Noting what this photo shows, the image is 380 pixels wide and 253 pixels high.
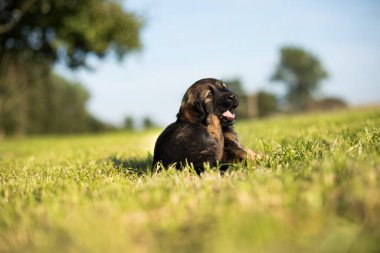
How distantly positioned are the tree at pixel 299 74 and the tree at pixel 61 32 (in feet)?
185

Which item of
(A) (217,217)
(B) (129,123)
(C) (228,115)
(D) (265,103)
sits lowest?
(B) (129,123)

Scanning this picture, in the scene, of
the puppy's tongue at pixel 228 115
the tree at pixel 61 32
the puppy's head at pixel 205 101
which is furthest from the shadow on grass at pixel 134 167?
the tree at pixel 61 32

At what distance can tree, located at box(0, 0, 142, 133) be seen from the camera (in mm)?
21859

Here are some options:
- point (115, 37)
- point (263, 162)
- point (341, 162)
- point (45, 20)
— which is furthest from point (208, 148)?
point (115, 37)

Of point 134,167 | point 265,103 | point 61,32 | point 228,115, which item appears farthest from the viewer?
point 265,103

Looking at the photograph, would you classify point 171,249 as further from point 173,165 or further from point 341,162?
point 173,165

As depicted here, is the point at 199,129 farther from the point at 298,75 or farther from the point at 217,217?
the point at 298,75

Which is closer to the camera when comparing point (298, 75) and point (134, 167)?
point (134, 167)

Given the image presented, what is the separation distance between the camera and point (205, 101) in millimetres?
4234

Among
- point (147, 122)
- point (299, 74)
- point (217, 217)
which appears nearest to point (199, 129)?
point (217, 217)

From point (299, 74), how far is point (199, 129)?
79.5 m

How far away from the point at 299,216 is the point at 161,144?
7.83 feet

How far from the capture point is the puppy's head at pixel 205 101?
424 cm

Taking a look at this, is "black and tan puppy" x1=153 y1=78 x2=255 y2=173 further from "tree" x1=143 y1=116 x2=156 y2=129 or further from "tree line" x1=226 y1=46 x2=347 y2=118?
"tree line" x1=226 y1=46 x2=347 y2=118
